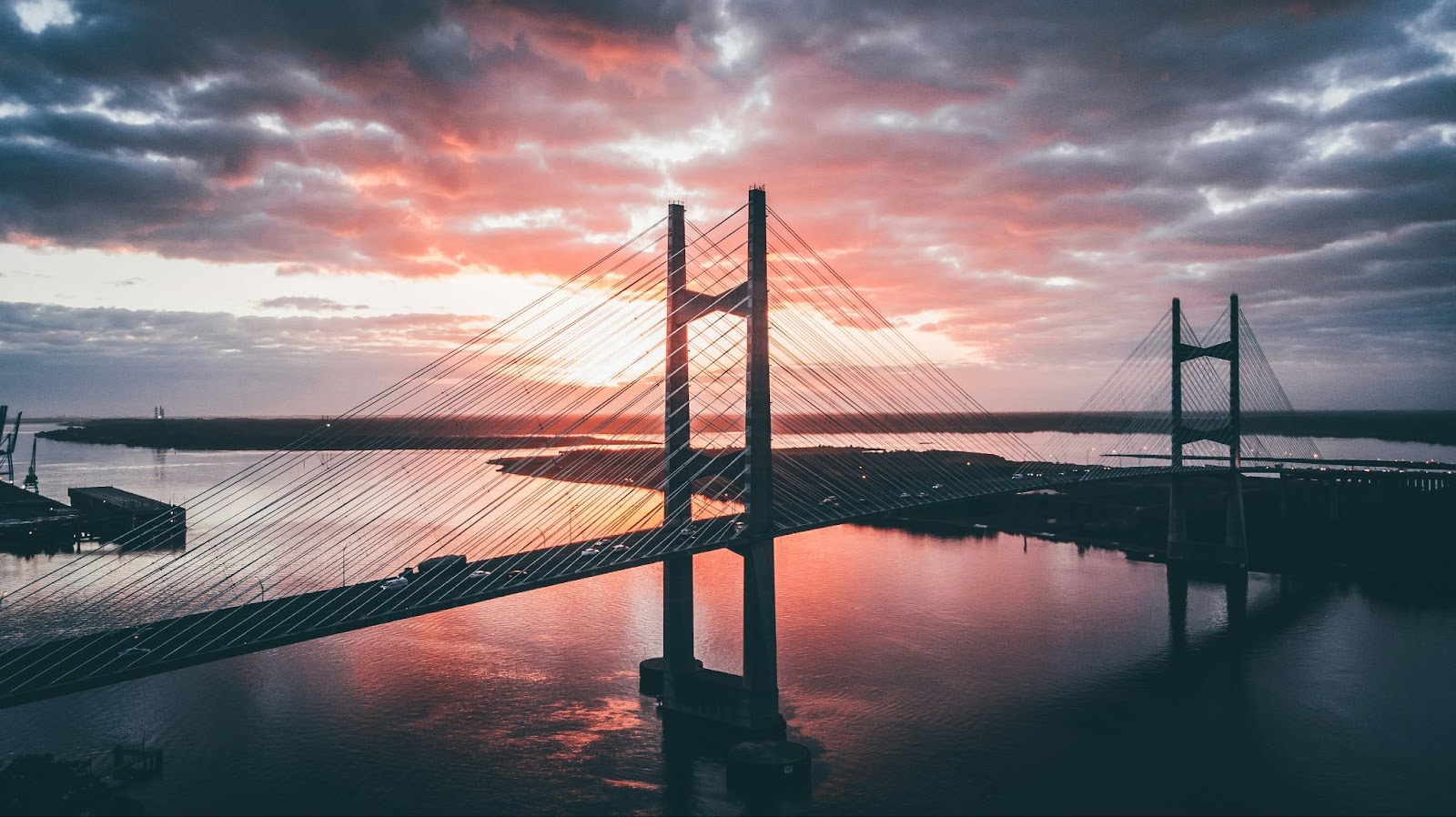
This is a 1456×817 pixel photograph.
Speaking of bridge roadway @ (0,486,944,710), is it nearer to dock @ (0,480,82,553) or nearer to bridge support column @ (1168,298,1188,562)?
bridge support column @ (1168,298,1188,562)

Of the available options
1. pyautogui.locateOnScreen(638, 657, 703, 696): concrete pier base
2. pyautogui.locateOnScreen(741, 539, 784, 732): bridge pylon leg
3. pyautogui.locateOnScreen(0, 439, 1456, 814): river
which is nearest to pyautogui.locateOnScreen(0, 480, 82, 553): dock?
pyautogui.locateOnScreen(0, 439, 1456, 814): river

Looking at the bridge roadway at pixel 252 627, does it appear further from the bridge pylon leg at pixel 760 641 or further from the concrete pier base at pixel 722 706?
the concrete pier base at pixel 722 706

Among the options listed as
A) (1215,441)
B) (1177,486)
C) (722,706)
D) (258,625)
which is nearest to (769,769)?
(722,706)

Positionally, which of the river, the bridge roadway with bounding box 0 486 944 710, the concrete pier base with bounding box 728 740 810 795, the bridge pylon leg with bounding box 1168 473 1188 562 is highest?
the bridge roadway with bounding box 0 486 944 710

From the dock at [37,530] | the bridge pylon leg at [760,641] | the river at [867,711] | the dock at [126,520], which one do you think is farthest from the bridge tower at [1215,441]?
the dock at [37,530]

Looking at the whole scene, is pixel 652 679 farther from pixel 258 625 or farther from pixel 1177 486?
pixel 1177 486
